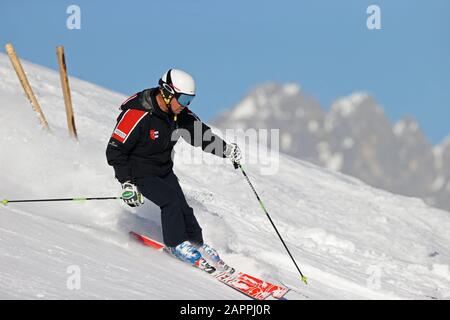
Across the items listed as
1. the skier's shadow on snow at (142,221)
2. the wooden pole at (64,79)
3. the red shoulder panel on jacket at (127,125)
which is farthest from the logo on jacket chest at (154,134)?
the wooden pole at (64,79)

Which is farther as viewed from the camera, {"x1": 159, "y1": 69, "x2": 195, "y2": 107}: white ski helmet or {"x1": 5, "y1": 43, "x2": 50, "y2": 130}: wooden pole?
{"x1": 5, "y1": 43, "x2": 50, "y2": 130}: wooden pole

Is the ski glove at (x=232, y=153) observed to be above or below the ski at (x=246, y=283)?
above

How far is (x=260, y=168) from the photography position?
14.8 metres

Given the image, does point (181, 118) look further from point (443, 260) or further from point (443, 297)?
point (443, 260)

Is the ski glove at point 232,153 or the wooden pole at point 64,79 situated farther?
the wooden pole at point 64,79

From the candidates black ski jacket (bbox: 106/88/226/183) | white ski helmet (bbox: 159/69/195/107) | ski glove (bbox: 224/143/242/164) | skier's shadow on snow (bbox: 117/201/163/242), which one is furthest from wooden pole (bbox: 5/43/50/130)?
white ski helmet (bbox: 159/69/195/107)

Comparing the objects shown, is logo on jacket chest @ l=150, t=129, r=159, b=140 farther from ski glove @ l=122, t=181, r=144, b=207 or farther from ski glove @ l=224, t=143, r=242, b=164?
ski glove @ l=224, t=143, r=242, b=164

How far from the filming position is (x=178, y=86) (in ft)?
23.7

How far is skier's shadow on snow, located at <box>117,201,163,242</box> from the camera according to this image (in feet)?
28.7

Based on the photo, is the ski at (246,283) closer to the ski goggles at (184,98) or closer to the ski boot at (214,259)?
the ski boot at (214,259)

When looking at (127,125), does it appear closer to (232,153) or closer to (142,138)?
(142,138)

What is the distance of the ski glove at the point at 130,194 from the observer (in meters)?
7.27

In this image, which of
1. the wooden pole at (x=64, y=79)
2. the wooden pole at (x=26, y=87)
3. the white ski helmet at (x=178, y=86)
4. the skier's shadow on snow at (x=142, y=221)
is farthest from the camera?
the wooden pole at (x=64, y=79)
